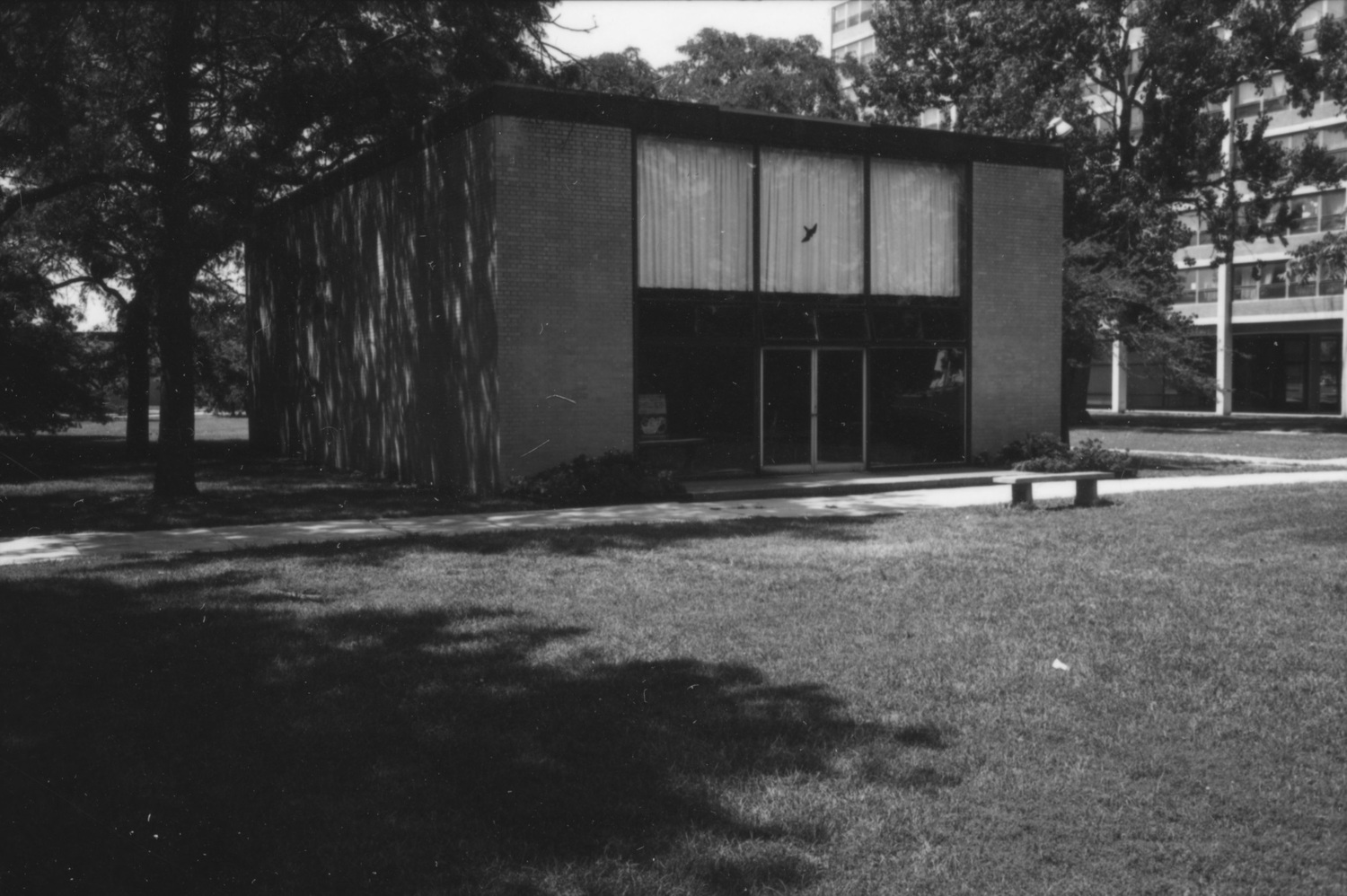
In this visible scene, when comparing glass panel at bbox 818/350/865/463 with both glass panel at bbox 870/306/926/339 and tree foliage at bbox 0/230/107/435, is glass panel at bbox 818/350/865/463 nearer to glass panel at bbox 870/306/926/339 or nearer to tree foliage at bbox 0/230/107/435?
glass panel at bbox 870/306/926/339

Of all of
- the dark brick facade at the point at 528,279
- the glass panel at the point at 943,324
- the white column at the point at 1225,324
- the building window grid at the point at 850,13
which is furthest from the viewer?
the building window grid at the point at 850,13

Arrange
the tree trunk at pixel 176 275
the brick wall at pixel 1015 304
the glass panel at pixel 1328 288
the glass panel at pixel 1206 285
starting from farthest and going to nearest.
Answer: the glass panel at pixel 1206 285, the glass panel at pixel 1328 288, the brick wall at pixel 1015 304, the tree trunk at pixel 176 275

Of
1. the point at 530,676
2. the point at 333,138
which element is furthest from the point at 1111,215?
the point at 530,676

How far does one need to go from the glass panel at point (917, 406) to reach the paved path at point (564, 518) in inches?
92.9

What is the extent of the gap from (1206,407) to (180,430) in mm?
55710

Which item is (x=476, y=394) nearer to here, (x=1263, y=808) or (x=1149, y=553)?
(x=1149, y=553)

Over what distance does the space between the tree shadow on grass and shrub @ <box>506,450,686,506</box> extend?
331 inches

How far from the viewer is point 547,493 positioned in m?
16.7

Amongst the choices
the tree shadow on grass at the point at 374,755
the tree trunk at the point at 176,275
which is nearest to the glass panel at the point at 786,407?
the tree trunk at the point at 176,275

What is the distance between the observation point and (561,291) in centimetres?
1820

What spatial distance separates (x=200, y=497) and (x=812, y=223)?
10.6 meters

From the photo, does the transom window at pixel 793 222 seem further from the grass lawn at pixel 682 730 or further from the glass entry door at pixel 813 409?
the grass lawn at pixel 682 730

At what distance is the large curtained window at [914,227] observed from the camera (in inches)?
834

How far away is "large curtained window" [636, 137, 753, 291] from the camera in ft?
62.4
